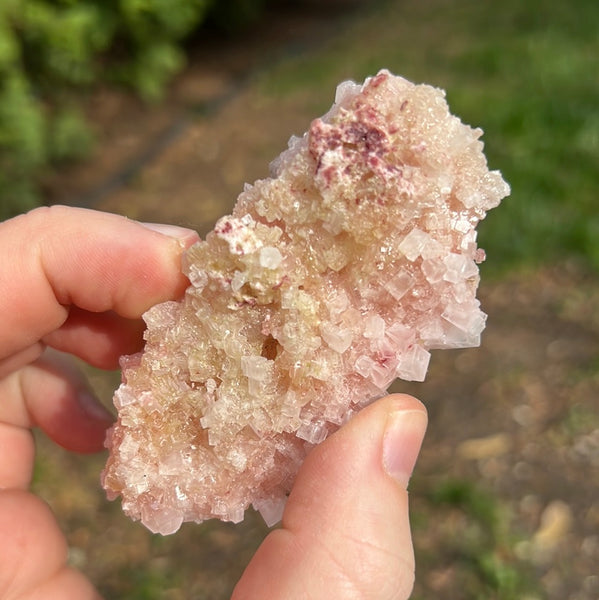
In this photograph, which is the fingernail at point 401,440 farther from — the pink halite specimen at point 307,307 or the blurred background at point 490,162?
the blurred background at point 490,162

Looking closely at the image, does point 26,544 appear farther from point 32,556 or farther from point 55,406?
point 55,406

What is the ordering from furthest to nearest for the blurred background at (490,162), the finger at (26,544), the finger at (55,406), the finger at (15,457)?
the blurred background at (490,162) → the finger at (55,406) → the finger at (15,457) → the finger at (26,544)

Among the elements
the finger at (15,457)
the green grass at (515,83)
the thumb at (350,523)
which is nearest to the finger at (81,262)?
the finger at (15,457)

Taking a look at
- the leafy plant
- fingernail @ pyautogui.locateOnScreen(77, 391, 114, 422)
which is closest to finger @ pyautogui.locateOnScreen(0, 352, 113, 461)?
fingernail @ pyautogui.locateOnScreen(77, 391, 114, 422)

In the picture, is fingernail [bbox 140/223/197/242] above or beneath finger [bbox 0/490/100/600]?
above

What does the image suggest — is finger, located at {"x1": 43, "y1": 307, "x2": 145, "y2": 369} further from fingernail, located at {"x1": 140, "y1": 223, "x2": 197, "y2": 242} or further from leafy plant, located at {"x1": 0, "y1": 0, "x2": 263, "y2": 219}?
leafy plant, located at {"x1": 0, "y1": 0, "x2": 263, "y2": 219}

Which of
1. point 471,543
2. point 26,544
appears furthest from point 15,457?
point 471,543
